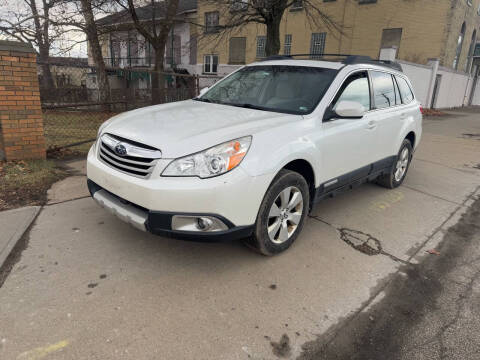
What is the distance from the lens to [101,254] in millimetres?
3125

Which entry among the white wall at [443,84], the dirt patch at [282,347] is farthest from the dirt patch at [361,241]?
the white wall at [443,84]

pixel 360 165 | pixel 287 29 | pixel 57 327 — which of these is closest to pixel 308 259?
pixel 360 165

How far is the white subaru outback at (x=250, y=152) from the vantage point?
2.60 metres

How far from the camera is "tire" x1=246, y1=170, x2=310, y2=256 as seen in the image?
9.55ft

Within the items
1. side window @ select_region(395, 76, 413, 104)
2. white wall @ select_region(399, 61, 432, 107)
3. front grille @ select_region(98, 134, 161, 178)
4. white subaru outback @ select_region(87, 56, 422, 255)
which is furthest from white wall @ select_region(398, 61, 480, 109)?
front grille @ select_region(98, 134, 161, 178)

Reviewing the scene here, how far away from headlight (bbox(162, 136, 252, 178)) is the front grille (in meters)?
0.17

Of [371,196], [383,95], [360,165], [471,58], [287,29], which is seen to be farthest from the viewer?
[471,58]

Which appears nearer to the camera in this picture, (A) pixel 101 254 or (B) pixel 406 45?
(A) pixel 101 254

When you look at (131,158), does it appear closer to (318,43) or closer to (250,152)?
(250,152)

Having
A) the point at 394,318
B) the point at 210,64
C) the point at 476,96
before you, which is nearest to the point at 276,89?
the point at 394,318

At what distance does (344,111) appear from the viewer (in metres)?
3.35

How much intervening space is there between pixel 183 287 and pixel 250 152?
1.17m

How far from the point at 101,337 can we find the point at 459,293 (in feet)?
9.09

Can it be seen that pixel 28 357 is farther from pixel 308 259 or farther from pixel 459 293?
pixel 459 293
